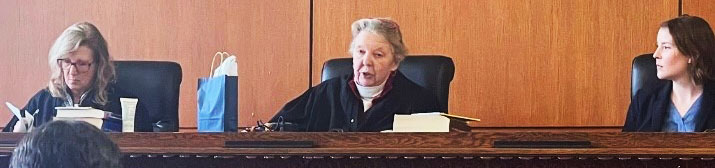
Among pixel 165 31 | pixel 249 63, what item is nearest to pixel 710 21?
pixel 249 63

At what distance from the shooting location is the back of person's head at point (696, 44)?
3.49m

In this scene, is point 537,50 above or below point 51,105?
above

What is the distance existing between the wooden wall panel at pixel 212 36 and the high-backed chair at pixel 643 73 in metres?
1.58

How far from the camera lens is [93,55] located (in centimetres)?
385

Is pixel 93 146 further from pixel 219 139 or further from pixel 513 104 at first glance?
pixel 513 104

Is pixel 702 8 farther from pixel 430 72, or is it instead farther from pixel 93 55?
pixel 93 55

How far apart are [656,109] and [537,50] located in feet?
4.51

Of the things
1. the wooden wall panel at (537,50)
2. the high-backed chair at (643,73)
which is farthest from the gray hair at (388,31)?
the wooden wall panel at (537,50)

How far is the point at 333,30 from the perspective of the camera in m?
4.98

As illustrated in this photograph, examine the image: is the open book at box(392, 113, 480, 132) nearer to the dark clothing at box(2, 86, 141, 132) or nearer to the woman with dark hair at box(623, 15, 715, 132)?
the woman with dark hair at box(623, 15, 715, 132)

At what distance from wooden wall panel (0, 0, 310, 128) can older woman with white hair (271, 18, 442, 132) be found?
3.72 feet

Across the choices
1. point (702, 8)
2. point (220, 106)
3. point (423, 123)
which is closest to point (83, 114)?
point (220, 106)

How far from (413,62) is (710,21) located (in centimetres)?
149

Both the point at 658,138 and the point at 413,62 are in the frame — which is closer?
the point at 658,138
